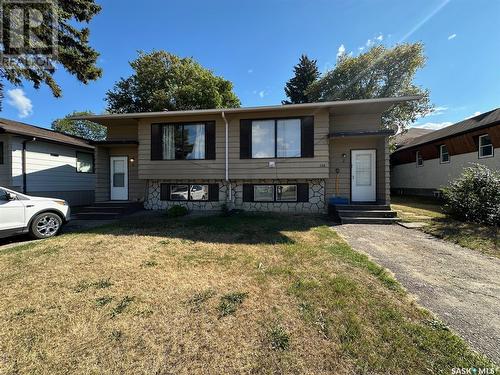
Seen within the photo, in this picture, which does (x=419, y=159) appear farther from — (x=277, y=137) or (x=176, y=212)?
(x=176, y=212)

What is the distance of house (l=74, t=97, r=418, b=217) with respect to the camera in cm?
912

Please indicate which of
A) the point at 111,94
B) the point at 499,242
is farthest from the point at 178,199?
the point at 111,94

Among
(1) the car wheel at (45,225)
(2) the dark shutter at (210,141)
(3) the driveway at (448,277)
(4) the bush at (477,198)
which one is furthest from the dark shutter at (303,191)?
(1) the car wheel at (45,225)

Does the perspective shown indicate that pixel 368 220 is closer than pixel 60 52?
Yes

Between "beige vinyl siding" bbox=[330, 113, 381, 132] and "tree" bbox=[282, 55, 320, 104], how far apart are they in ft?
53.4

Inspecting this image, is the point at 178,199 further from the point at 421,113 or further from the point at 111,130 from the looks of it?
the point at 421,113

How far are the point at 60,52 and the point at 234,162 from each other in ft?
25.3

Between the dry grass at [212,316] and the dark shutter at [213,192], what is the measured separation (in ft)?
17.6

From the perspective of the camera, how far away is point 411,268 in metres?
4.05

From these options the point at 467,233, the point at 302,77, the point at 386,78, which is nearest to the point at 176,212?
the point at 467,233

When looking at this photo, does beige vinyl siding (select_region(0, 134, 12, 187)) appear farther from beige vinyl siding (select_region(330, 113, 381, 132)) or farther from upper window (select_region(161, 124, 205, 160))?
beige vinyl siding (select_region(330, 113, 381, 132))

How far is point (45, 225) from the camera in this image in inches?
245

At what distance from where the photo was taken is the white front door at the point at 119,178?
11.0 m

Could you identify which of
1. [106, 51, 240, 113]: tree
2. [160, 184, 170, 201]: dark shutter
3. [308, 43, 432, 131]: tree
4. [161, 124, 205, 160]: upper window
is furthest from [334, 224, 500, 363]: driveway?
[106, 51, 240, 113]: tree
